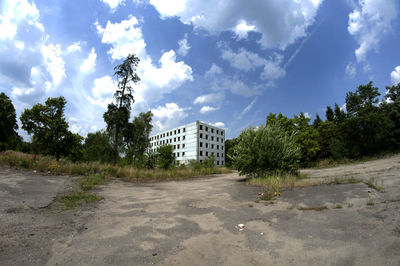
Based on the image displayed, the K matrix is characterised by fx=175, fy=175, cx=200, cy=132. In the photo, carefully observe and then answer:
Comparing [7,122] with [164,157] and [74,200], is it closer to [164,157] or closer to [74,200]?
[164,157]

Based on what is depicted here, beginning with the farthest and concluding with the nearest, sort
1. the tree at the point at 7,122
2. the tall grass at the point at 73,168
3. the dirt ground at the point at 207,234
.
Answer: the tree at the point at 7,122, the tall grass at the point at 73,168, the dirt ground at the point at 207,234

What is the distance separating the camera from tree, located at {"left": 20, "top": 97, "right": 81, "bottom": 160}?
20031 mm

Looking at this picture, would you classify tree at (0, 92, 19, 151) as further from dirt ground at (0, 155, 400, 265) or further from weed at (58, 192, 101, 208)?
dirt ground at (0, 155, 400, 265)

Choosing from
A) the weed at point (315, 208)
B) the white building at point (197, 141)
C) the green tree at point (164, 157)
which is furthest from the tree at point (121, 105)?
the white building at point (197, 141)

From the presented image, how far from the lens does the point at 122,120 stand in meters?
19.5

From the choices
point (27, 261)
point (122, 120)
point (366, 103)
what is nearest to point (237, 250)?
point (27, 261)

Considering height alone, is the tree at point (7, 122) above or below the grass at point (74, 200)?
above

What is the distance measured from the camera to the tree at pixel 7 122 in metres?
23.1

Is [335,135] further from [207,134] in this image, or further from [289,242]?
[289,242]

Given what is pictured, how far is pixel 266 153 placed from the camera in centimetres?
1068

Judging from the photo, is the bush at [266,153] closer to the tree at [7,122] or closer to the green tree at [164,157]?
the green tree at [164,157]

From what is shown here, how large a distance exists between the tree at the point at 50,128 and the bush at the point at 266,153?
70.3 ft

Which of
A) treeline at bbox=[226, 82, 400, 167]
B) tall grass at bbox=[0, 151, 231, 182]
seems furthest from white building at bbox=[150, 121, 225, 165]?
tall grass at bbox=[0, 151, 231, 182]

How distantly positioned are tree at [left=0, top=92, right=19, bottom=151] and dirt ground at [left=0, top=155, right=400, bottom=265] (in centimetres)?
2702
